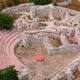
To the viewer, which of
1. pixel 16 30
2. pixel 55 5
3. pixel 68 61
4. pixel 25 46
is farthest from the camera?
pixel 55 5

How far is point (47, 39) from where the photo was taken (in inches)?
1644

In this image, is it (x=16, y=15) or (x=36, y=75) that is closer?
(x=36, y=75)

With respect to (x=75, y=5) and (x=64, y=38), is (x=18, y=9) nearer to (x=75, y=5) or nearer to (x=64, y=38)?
(x=75, y=5)

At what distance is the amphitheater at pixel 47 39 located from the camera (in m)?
34.8

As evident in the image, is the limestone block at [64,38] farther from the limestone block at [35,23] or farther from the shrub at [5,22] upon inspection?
the shrub at [5,22]

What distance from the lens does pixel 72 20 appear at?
47.2 metres

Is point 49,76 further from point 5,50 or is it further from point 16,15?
point 16,15

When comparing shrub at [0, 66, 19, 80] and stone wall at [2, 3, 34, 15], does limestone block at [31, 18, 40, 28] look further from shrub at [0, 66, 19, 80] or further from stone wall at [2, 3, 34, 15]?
shrub at [0, 66, 19, 80]

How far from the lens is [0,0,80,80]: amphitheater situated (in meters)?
34.8

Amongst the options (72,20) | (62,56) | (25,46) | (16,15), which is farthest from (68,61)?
(16,15)

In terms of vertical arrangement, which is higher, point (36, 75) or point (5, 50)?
point (5, 50)

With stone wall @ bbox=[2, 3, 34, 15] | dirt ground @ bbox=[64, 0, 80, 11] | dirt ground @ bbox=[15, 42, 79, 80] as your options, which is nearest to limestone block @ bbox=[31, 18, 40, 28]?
dirt ground @ bbox=[15, 42, 79, 80]

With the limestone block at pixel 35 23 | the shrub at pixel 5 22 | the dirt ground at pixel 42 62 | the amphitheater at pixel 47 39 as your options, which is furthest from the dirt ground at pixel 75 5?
the dirt ground at pixel 42 62

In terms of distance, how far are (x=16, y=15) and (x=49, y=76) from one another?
67.1 feet
